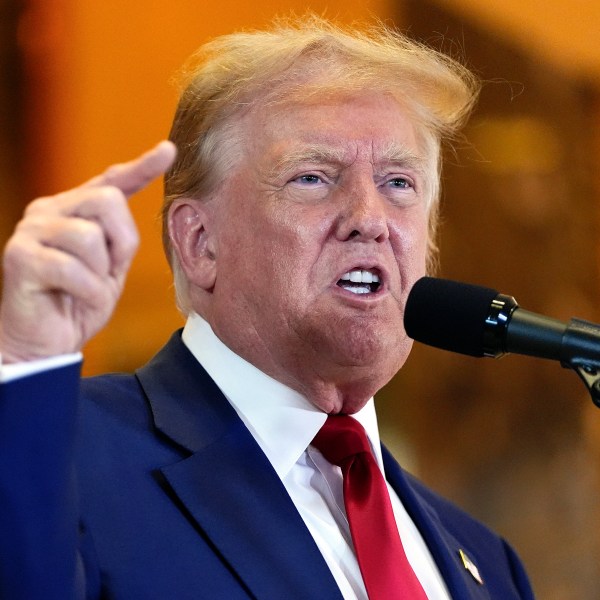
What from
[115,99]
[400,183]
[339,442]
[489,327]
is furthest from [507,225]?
[489,327]

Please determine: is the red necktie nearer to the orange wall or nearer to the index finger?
the index finger

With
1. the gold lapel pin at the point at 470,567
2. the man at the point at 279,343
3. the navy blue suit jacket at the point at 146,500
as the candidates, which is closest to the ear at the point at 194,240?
the man at the point at 279,343

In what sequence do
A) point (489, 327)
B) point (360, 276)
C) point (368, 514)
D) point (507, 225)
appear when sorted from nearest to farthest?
point (489, 327) → point (368, 514) → point (360, 276) → point (507, 225)

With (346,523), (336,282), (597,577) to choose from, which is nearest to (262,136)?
(336,282)

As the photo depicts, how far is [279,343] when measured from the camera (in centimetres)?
193

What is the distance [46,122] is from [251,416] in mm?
1436

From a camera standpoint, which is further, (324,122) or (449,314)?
(324,122)

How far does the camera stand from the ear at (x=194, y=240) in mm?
2025

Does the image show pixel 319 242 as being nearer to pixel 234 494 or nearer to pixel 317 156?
pixel 317 156

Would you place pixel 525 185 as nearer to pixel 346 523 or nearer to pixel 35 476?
pixel 346 523

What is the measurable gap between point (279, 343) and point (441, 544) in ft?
1.48

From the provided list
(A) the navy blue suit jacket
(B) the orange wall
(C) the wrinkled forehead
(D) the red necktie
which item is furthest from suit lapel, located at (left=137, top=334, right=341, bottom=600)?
(B) the orange wall

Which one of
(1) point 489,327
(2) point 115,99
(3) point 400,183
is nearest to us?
(1) point 489,327

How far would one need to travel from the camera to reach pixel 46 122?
2.98 m
